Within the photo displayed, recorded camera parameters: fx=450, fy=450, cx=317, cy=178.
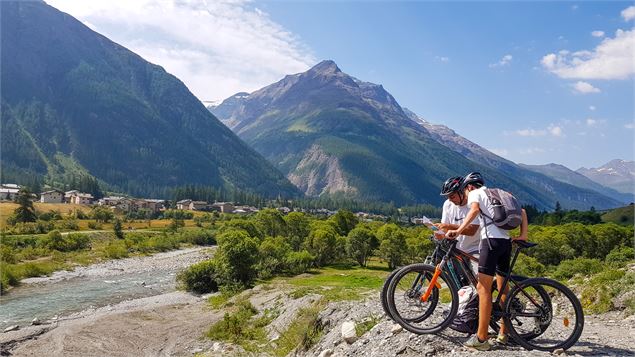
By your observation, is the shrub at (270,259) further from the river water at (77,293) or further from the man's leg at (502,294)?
the man's leg at (502,294)

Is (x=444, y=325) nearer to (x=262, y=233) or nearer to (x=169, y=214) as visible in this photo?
(x=262, y=233)

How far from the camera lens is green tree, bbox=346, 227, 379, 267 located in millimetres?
77125

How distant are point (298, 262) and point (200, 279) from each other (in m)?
16.8

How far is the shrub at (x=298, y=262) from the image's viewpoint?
64.2 metres

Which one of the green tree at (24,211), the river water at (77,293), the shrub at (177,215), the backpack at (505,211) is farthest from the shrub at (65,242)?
the backpack at (505,211)

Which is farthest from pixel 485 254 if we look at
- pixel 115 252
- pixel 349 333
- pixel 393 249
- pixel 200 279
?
pixel 115 252

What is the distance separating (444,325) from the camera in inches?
406

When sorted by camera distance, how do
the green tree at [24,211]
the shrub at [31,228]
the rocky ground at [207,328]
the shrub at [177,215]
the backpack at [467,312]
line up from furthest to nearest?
the shrub at [177,215], the green tree at [24,211], the shrub at [31,228], the rocky ground at [207,328], the backpack at [467,312]

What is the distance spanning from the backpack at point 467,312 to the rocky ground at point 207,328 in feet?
1.25

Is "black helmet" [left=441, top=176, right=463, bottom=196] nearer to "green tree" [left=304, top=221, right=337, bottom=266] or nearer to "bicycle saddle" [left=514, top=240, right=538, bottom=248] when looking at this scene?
"bicycle saddle" [left=514, top=240, right=538, bottom=248]

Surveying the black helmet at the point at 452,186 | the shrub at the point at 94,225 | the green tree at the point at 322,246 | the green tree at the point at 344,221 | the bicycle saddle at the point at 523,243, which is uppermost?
the black helmet at the point at 452,186

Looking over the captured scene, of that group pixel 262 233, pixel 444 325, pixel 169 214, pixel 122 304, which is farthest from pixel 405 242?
pixel 169 214

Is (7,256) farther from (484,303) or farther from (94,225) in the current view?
(484,303)

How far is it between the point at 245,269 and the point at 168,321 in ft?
53.8
